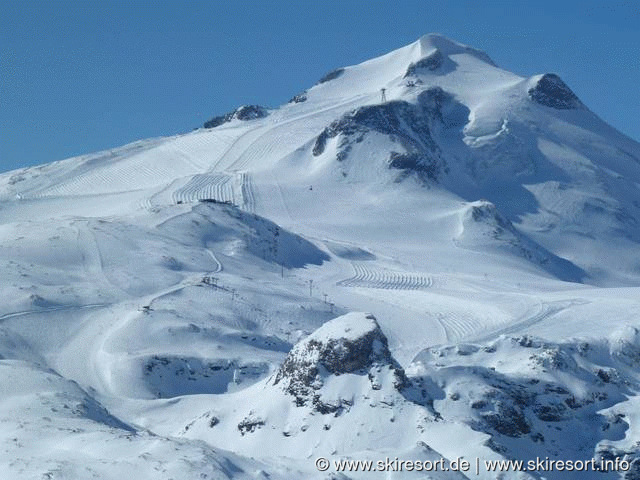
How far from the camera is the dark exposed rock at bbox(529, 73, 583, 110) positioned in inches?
5807

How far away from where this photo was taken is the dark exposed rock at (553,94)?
148 meters

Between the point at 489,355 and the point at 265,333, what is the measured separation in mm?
14303

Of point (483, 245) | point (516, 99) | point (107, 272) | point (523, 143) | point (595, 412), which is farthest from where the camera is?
point (516, 99)

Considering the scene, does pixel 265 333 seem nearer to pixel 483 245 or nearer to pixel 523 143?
pixel 483 245

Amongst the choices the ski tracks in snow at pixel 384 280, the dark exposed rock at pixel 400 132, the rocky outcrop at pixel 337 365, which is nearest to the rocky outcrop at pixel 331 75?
the dark exposed rock at pixel 400 132

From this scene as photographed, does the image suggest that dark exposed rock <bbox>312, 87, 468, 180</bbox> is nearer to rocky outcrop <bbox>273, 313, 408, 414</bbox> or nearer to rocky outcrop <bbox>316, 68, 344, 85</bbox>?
rocky outcrop <bbox>316, 68, 344, 85</bbox>

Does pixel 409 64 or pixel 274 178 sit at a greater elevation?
pixel 409 64

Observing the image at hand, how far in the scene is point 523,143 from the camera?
132m

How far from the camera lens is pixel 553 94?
489 feet

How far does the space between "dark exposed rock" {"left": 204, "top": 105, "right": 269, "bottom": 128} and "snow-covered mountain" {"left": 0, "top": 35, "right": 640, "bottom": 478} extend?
0.31m

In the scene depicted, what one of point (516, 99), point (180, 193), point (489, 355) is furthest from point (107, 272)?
point (516, 99)

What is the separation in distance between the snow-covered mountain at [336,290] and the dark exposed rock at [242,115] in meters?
0.31
